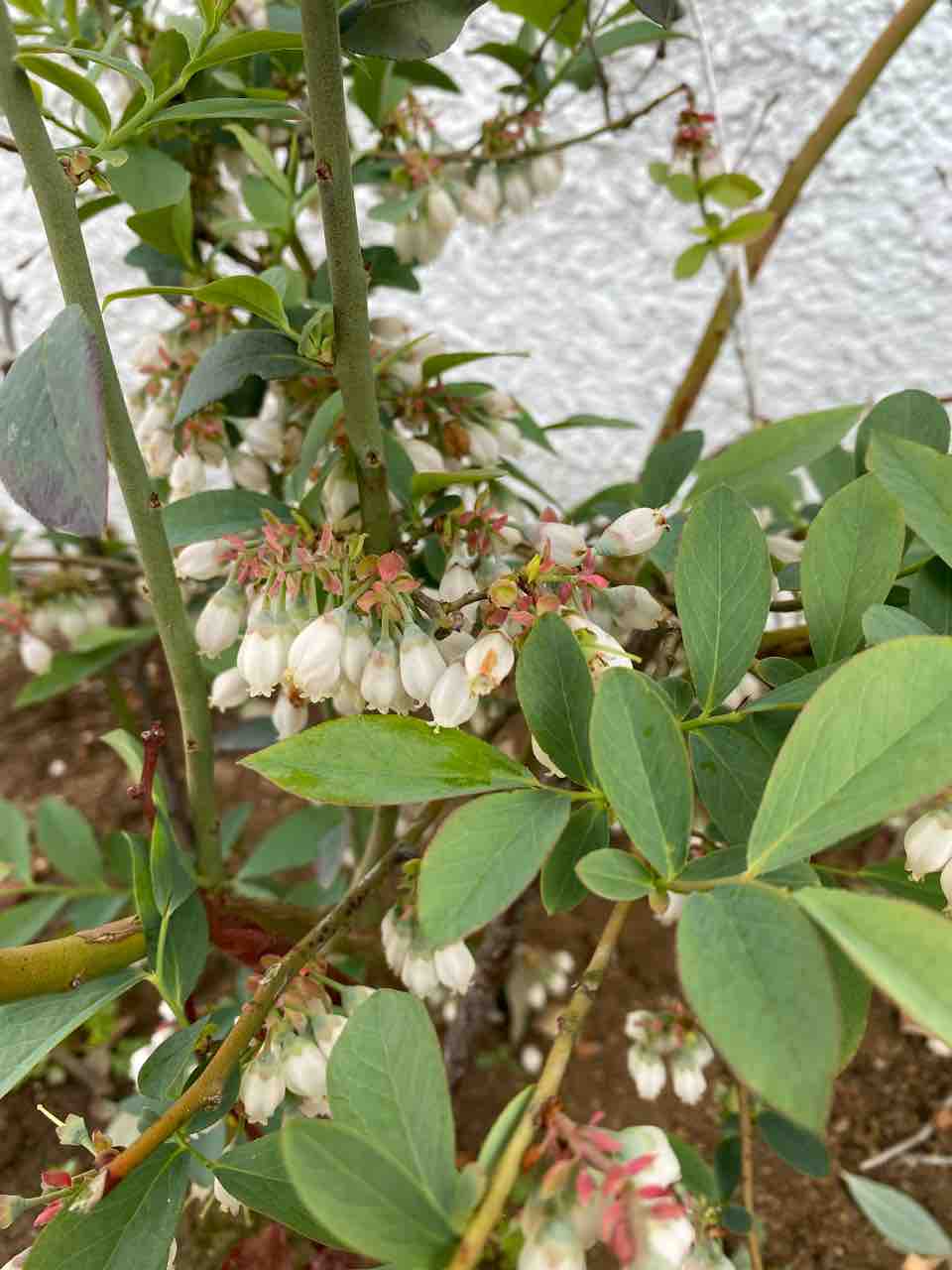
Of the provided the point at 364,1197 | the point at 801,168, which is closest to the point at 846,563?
the point at 364,1197

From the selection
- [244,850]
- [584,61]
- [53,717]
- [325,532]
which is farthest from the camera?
[53,717]

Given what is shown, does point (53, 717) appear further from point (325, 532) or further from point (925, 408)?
point (925, 408)

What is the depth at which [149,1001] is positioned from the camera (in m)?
0.97

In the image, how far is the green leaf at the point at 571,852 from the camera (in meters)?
0.33

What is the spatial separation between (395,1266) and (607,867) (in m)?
0.10

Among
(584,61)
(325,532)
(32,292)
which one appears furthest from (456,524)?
(32,292)

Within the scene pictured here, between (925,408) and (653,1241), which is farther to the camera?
(925,408)

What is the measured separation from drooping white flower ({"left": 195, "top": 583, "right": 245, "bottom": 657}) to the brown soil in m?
0.42

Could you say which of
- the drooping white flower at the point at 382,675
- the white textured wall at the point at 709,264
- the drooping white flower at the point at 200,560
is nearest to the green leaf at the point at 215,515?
the drooping white flower at the point at 200,560

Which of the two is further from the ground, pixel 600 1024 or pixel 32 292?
pixel 32 292

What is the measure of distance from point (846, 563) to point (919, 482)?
0.13 ft

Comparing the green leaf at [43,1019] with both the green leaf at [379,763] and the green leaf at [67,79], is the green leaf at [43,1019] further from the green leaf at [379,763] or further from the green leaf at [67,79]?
the green leaf at [67,79]

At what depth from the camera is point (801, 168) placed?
0.70 meters

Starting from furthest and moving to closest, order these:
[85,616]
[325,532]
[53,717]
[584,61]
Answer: [53,717] → [85,616] → [584,61] → [325,532]
